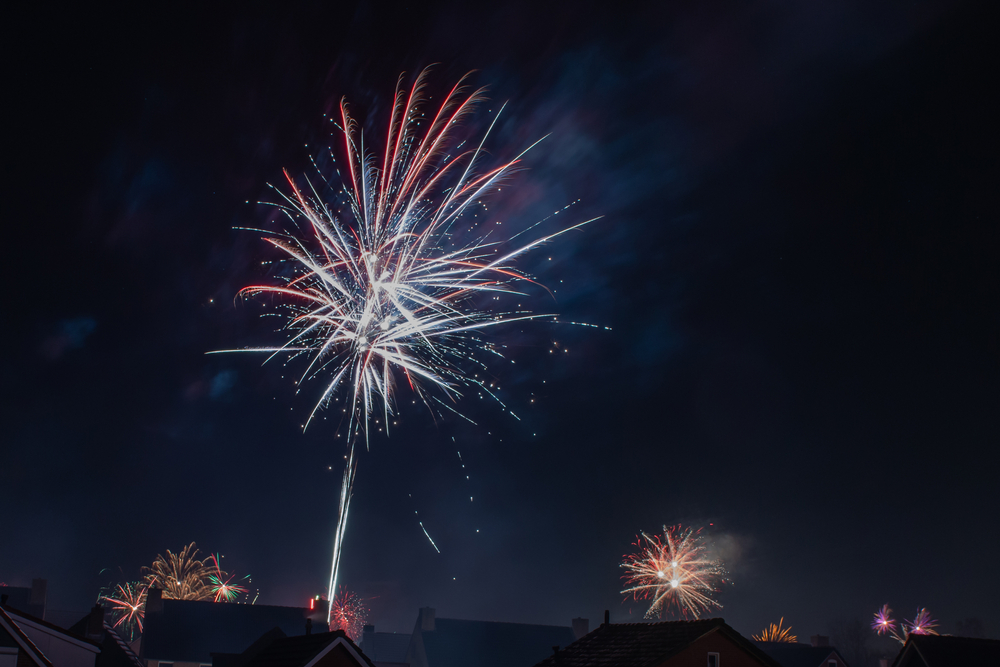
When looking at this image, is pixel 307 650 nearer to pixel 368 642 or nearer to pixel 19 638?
pixel 19 638

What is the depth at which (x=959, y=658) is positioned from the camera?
35719 mm

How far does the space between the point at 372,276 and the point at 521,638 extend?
42001 millimetres

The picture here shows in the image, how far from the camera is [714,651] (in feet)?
80.4

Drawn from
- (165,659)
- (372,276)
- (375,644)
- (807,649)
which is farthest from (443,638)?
(372,276)

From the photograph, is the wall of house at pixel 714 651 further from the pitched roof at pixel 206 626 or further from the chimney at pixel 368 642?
the chimney at pixel 368 642

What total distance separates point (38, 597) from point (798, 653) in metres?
56.7

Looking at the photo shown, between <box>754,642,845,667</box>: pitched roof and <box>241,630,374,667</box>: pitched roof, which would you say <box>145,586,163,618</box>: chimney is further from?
<box>754,642,845,667</box>: pitched roof

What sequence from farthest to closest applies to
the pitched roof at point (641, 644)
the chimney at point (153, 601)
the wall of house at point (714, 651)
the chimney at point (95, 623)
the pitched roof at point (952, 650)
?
the chimney at point (153, 601), the pitched roof at point (952, 650), the chimney at point (95, 623), the pitched roof at point (641, 644), the wall of house at point (714, 651)

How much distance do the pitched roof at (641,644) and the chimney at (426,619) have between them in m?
43.4

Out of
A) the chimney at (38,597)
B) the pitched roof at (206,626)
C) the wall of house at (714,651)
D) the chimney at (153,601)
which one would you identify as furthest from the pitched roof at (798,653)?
the chimney at (38,597)

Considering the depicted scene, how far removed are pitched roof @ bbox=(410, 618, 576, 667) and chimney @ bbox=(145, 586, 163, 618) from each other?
69.7 feet

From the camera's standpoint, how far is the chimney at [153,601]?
2145 inches

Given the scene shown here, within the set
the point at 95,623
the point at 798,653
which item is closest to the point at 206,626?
the point at 95,623

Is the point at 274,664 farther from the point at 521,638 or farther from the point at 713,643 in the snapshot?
the point at 521,638
